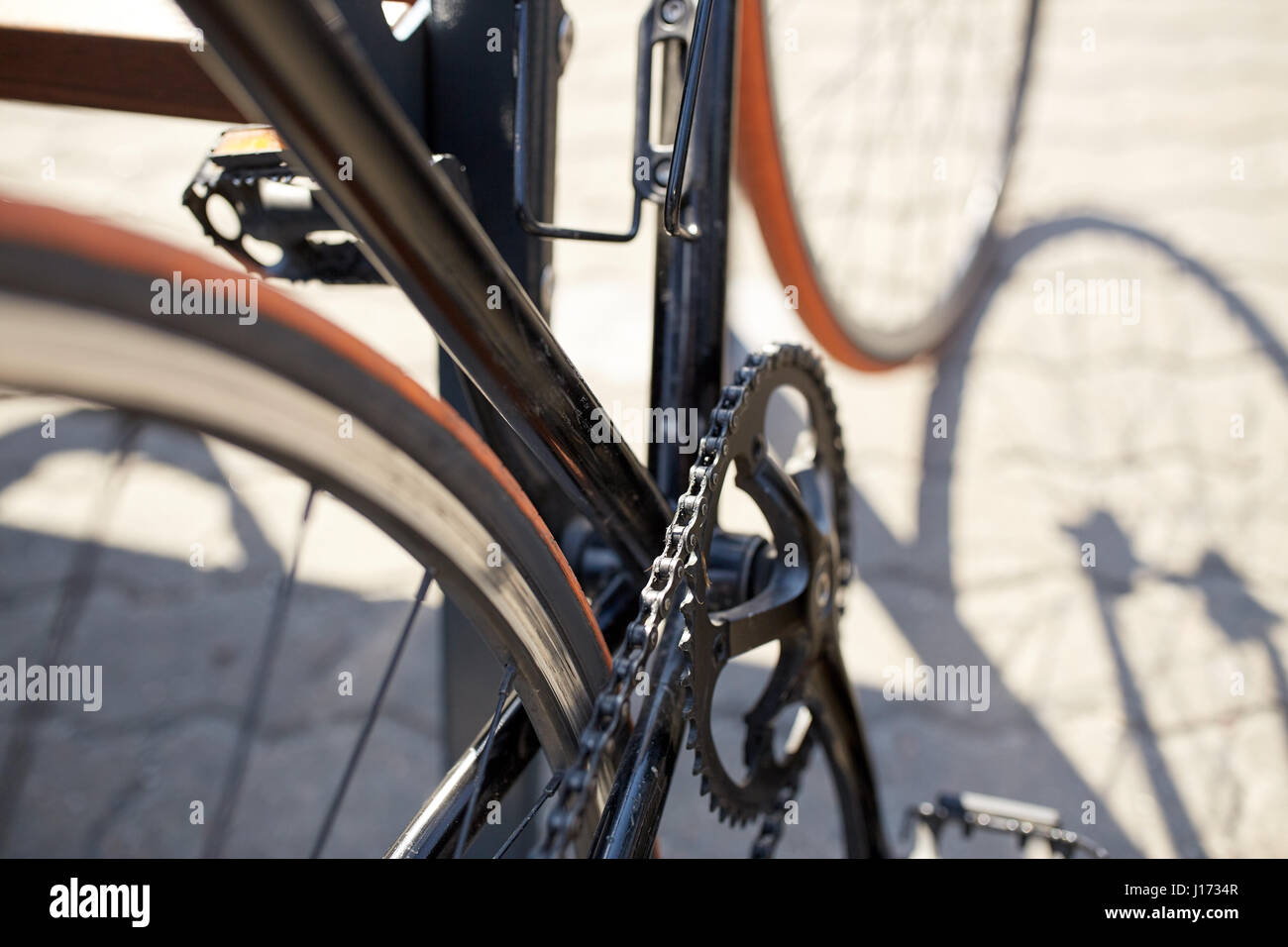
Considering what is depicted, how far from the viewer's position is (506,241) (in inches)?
23.5

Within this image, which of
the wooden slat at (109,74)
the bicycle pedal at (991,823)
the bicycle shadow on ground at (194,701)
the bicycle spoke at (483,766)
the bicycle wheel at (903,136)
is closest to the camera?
the bicycle spoke at (483,766)

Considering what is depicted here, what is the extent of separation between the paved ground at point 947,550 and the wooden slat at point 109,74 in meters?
0.08

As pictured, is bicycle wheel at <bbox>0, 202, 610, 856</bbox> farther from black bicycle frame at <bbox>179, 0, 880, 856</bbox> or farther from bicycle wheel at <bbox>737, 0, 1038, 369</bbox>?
bicycle wheel at <bbox>737, 0, 1038, 369</bbox>

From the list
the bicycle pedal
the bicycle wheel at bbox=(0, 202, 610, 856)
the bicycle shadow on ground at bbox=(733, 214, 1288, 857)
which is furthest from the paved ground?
the bicycle wheel at bbox=(0, 202, 610, 856)

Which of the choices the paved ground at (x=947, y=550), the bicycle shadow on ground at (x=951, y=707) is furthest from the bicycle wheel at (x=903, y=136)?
the bicycle shadow on ground at (x=951, y=707)

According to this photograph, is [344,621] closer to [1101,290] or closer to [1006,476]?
[1006,476]

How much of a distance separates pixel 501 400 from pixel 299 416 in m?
0.11

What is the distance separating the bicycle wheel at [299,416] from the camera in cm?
27

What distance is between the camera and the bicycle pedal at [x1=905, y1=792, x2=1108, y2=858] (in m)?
0.80

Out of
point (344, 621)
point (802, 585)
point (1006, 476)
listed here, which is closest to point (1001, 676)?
point (1006, 476)

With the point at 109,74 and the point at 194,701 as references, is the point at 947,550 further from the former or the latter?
the point at 109,74

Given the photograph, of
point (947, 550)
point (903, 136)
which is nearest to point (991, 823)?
point (947, 550)

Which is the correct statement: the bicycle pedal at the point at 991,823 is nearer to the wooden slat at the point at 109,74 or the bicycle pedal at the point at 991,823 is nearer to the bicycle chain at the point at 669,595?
the bicycle chain at the point at 669,595

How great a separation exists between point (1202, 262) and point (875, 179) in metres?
0.59
